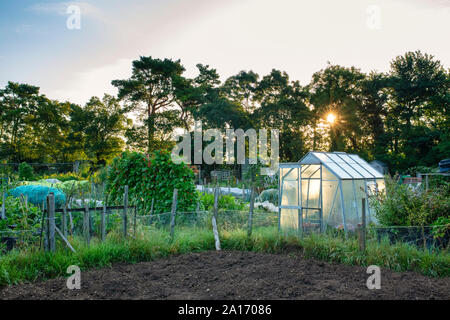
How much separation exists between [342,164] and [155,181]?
546cm

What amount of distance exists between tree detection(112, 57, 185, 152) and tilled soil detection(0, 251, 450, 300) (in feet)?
79.3

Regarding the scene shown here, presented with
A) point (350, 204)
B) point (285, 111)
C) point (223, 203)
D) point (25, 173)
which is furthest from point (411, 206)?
point (25, 173)

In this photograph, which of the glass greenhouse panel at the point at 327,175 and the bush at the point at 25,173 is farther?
the bush at the point at 25,173

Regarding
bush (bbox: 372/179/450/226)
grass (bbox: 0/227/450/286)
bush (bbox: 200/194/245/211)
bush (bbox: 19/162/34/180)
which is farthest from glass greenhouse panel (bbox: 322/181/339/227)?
bush (bbox: 19/162/34/180)

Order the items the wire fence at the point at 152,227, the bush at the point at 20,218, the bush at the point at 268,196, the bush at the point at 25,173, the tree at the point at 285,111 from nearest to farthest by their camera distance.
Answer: the wire fence at the point at 152,227 → the bush at the point at 20,218 → the bush at the point at 268,196 → the bush at the point at 25,173 → the tree at the point at 285,111

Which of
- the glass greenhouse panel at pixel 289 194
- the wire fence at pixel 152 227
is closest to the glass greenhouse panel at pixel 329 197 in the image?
the glass greenhouse panel at pixel 289 194

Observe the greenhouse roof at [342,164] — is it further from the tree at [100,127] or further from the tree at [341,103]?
the tree at [100,127]

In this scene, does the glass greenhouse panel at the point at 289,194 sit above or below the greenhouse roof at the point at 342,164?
below

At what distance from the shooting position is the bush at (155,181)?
30.3 feet

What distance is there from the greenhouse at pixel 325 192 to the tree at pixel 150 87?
2092cm

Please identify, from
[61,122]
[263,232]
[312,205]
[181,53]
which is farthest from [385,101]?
[61,122]

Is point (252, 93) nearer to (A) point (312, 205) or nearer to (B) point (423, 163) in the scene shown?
(B) point (423, 163)

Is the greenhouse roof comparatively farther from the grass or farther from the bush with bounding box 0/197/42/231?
the bush with bounding box 0/197/42/231

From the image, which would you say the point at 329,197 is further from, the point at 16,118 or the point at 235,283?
the point at 16,118
